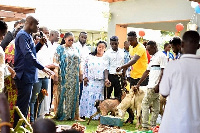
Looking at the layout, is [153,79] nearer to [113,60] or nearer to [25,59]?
[113,60]

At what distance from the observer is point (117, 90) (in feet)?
31.1

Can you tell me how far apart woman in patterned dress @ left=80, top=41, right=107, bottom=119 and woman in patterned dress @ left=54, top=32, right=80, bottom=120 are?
1.33 ft

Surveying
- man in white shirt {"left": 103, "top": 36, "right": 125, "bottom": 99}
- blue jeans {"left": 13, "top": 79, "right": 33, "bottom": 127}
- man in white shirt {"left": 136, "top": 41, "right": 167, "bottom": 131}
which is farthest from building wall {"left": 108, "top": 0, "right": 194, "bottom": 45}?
blue jeans {"left": 13, "top": 79, "right": 33, "bottom": 127}

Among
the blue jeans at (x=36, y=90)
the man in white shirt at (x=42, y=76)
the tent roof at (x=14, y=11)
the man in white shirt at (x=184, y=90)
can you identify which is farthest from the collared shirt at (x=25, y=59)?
the tent roof at (x=14, y=11)

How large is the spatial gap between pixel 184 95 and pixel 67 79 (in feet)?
18.4

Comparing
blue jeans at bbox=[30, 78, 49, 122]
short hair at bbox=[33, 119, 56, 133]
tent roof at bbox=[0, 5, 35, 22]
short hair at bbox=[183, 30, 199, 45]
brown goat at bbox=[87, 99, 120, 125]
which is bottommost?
brown goat at bbox=[87, 99, 120, 125]

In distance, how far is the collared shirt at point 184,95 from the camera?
12.8ft

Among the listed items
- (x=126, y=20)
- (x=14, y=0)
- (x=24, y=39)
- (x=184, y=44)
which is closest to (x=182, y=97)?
(x=184, y=44)

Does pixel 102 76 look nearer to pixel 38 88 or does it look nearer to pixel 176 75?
pixel 38 88

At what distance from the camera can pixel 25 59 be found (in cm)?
638

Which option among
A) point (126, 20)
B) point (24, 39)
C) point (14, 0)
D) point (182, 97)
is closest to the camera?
point (182, 97)

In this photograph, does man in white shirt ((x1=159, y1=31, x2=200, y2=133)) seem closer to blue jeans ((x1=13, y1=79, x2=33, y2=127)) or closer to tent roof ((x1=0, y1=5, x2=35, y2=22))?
blue jeans ((x1=13, y1=79, x2=33, y2=127))

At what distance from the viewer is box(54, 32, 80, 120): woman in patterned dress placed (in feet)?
29.8

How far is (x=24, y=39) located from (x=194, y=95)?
10.6 ft
